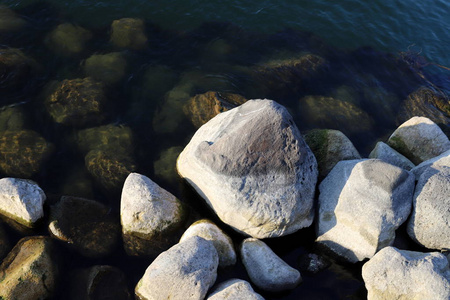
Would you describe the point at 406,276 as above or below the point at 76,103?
→ above

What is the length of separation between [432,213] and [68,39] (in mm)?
14054

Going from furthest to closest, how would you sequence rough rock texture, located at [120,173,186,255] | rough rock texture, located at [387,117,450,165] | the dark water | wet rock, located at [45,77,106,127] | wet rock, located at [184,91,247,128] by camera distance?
wet rock, located at [184,91,247,128], wet rock, located at [45,77,106,127], rough rock texture, located at [387,117,450,165], the dark water, rough rock texture, located at [120,173,186,255]

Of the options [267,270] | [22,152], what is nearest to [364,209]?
[267,270]

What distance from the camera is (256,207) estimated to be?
9.32m

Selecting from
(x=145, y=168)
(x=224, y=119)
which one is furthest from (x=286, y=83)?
(x=145, y=168)

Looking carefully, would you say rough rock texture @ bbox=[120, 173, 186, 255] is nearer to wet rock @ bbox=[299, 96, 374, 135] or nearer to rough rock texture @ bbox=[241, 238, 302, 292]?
rough rock texture @ bbox=[241, 238, 302, 292]

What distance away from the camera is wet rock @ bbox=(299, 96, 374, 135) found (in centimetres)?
1420

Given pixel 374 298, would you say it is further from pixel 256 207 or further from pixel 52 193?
pixel 52 193

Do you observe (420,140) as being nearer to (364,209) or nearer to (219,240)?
(364,209)

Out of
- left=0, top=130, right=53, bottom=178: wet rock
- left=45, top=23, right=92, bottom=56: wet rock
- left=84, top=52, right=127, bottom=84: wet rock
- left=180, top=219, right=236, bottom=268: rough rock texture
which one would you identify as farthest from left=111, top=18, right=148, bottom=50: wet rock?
left=180, top=219, right=236, bottom=268: rough rock texture

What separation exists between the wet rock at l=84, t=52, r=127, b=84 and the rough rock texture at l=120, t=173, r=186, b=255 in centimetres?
560

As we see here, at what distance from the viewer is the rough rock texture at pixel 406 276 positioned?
27.5 ft

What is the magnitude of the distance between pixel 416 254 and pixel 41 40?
1484cm

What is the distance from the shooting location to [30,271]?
28.1 ft
